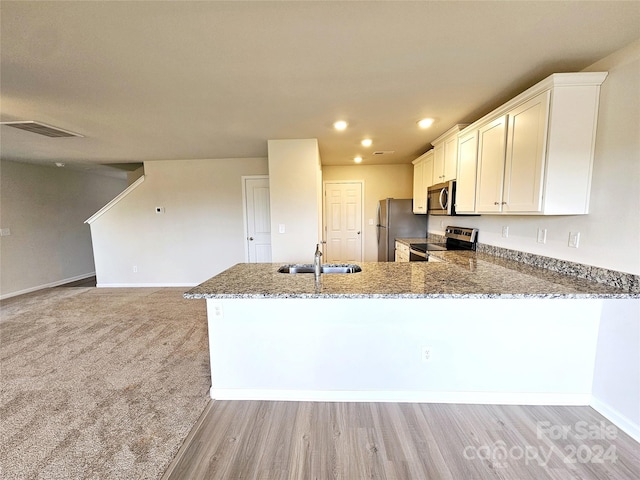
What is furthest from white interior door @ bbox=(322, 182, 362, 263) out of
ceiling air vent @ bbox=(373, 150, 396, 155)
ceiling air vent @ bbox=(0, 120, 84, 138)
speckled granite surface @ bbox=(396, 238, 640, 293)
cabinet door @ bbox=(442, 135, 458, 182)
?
ceiling air vent @ bbox=(0, 120, 84, 138)

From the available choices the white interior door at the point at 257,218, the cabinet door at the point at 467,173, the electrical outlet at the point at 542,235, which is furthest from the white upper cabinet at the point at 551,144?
the white interior door at the point at 257,218

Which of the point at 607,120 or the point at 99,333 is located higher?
the point at 607,120

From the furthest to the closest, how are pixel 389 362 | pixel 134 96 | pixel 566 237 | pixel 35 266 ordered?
1. pixel 35 266
2. pixel 134 96
3. pixel 566 237
4. pixel 389 362

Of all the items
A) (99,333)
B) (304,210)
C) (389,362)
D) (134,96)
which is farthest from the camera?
(304,210)

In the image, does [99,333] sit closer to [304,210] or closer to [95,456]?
[95,456]

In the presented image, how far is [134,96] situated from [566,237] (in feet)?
11.7

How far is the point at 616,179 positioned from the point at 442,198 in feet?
5.51

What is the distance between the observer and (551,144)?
5.82 feet

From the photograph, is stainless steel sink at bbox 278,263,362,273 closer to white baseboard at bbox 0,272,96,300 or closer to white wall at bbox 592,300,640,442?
white wall at bbox 592,300,640,442

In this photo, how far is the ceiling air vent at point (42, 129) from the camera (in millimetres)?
2639

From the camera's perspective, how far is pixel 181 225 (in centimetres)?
487

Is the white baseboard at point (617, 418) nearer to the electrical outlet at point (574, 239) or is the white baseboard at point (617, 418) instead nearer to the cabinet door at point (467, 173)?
the electrical outlet at point (574, 239)

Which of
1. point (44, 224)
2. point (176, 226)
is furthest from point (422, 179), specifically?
point (44, 224)

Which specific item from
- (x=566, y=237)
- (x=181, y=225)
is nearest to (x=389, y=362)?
(x=566, y=237)
